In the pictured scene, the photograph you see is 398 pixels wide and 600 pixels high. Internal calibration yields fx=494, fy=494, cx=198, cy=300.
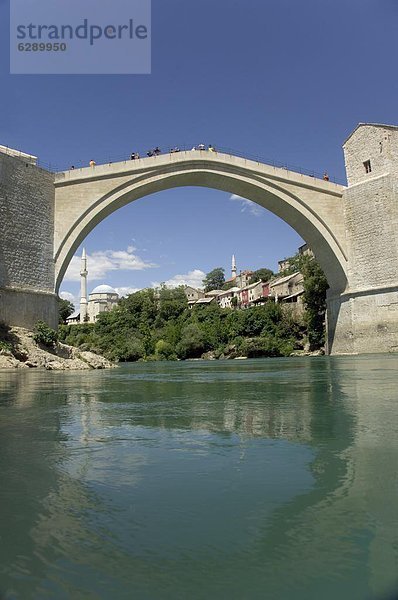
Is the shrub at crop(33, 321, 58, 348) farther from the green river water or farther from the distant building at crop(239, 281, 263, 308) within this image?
the distant building at crop(239, 281, 263, 308)

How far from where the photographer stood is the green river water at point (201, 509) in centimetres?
153

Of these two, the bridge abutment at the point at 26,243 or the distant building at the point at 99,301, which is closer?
the bridge abutment at the point at 26,243

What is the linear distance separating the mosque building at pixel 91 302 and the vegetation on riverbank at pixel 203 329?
795 inches

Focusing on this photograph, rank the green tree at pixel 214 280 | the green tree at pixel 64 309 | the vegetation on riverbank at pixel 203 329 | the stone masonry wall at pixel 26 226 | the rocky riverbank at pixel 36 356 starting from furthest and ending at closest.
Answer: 1. the green tree at pixel 214 280
2. the green tree at pixel 64 309
3. the vegetation on riverbank at pixel 203 329
4. the stone masonry wall at pixel 26 226
5. the rocky riverbank at pixel 36 356

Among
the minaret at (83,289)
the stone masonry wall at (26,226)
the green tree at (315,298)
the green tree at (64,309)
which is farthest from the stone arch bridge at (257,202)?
the minaret at (83,289)

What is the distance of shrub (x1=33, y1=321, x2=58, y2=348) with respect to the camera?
58.0 ft

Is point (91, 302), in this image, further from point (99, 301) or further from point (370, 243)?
point (370, 243)

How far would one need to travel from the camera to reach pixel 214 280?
86.6m

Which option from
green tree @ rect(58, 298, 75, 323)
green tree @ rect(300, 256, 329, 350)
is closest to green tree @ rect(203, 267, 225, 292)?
green tree @ rect(58, 298, 75, 323)

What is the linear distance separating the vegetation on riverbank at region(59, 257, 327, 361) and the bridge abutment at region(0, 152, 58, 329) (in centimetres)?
1638

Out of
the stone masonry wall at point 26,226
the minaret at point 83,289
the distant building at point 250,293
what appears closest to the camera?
the stone masonry wall at point 26,226

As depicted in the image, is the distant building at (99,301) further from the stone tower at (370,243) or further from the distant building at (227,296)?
the stone tower at (370,243)

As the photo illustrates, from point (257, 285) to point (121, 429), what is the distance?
181ft

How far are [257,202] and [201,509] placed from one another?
2373cm
